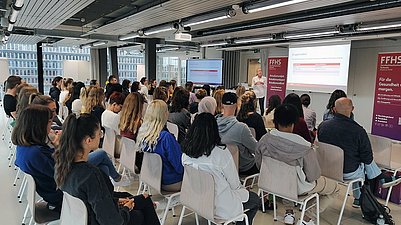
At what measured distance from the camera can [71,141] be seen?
5.95 ft

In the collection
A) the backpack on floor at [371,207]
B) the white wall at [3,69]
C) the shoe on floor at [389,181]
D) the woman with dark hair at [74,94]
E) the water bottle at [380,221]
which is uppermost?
the white wall at [3,69]

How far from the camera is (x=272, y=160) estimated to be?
273 cm

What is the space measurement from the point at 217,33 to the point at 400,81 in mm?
5013

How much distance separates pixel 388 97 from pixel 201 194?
19.4 ft

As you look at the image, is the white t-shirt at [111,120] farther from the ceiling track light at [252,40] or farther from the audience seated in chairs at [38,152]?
the ceiling track light at [252,40]

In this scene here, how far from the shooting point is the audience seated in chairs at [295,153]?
104 inches

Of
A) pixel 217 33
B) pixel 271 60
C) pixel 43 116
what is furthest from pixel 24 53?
pixel 43 116

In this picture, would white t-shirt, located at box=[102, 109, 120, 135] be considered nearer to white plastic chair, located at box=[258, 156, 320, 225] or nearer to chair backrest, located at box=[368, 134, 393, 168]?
white plastic chair, located at box=[258, 156, 320, 225]

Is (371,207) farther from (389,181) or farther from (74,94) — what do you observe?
(74,94)

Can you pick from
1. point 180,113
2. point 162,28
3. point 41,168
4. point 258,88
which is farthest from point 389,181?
point 258,88

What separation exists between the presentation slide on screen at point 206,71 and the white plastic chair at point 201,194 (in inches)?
403

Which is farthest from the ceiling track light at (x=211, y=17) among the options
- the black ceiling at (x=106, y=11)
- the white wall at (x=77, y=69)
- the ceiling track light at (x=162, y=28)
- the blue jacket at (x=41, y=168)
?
the white wall at (x=77, y=69)

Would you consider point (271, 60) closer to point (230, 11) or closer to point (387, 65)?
point (387, 65)

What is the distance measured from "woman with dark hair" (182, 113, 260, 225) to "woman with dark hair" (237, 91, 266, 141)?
1560 millimetres
